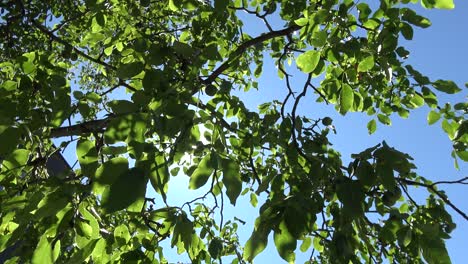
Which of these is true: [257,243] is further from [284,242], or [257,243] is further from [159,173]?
[159,173]

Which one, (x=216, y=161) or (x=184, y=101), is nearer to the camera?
(x=216, y=161)

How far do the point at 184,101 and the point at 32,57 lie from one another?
1.77 m

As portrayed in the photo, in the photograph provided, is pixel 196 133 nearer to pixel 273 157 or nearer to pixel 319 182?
pixel 319 182

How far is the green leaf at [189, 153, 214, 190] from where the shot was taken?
1.51m

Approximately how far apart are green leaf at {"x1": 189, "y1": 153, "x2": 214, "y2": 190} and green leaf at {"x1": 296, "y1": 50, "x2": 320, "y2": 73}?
37.0 inches

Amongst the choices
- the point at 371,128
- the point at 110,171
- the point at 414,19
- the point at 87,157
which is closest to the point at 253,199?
the point at 371,128

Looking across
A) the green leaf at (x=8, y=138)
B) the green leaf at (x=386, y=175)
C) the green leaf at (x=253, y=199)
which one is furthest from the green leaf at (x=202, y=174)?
the green leaf at (x=253, y=199)

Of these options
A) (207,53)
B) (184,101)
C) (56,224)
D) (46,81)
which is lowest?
(56,224)

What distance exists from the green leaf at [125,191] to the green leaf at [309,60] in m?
1.27

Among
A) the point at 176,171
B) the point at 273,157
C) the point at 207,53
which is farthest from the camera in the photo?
the point at 273,157

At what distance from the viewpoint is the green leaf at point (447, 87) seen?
2732 millimetres

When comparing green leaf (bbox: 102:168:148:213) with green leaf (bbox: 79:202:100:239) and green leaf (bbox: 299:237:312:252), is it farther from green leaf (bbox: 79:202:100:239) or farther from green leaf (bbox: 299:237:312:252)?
green leaf (bbox: 299:237:312:252)

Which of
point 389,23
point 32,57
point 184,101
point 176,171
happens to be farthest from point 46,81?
point 389,23

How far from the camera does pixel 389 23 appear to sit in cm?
237
